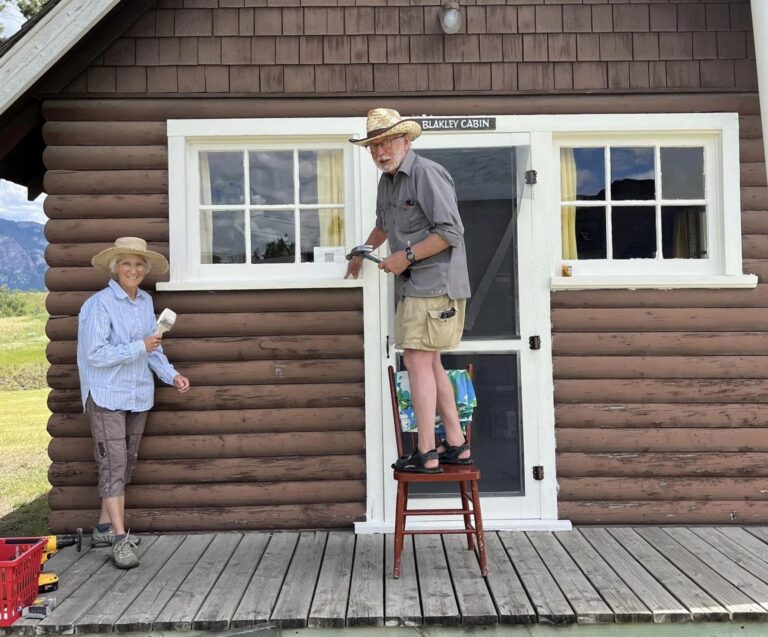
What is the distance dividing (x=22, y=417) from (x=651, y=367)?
9.91 m

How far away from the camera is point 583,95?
13.9 ft

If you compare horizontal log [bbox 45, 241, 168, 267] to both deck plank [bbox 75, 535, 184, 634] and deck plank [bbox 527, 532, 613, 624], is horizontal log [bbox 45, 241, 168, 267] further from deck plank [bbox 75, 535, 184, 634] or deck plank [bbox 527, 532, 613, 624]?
deck plank [bbox 527, 532, 613, 624]

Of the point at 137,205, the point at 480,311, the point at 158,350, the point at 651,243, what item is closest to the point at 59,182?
the point at 137,205

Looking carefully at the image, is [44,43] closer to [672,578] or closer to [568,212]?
[568,212]

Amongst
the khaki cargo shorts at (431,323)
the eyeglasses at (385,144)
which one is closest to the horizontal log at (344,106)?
the eyeglasses at (385,144)

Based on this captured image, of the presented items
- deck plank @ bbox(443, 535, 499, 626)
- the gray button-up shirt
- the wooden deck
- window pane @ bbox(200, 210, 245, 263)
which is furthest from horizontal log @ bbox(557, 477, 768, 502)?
window pane @ bbox(200, 210, 245, 263)

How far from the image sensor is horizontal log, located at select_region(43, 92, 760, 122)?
4.22 m

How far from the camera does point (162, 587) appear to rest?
338cm

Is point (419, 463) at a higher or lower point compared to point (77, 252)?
lower

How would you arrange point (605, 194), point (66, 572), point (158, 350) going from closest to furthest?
point (66, 572) → point (158, 350) → point (605, 194)

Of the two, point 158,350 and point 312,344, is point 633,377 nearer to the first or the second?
point 312,344

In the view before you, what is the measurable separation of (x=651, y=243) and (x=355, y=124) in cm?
187

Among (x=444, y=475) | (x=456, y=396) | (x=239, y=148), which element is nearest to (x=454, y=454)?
(x=444, y=475)

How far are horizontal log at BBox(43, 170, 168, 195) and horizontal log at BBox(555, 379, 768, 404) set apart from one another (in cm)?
258
